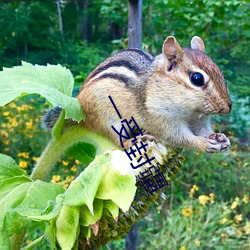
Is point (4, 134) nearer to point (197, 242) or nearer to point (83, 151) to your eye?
point (197, 242)

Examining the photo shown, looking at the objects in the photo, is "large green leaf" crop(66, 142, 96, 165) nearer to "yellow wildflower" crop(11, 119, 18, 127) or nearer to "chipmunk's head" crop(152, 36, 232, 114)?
"chipmunk's head" crop(152, 36, 232, 114)

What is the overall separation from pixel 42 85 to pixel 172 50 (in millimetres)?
291

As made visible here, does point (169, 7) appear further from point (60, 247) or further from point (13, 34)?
point (13, 34)

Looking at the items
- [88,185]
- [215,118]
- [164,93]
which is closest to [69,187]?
[88,185]

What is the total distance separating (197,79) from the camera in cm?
82

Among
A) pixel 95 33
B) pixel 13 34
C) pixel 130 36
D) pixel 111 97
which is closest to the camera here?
pixel 111 97

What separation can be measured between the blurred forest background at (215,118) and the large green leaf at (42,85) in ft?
2.69

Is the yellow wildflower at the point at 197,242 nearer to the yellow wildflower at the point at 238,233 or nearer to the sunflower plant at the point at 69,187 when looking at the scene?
the yellow wildflower at the point at 238,233

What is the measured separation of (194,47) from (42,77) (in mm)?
322

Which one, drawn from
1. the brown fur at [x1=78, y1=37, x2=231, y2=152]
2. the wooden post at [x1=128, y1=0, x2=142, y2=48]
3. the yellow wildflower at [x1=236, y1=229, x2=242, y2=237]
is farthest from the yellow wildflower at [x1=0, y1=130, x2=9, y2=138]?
the brown fur at [x1=78, y1=37, x2=231, y2=152]

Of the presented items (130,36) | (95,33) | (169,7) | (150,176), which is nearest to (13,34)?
(95,33)

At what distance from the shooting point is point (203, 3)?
7.33 feet

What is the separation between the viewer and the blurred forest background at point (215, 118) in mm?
2318

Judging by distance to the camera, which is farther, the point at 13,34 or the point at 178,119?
the point at 13,34
